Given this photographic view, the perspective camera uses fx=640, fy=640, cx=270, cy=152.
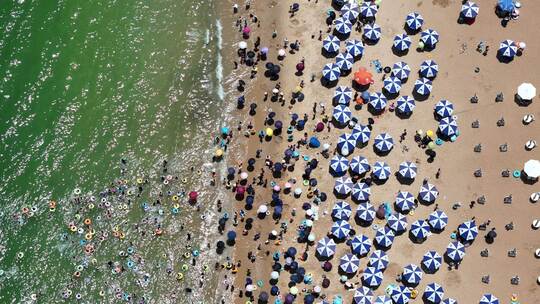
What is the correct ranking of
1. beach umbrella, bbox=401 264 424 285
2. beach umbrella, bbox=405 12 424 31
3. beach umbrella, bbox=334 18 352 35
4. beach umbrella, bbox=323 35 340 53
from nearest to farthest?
beach umbrella, bbox=401 264 424 285
beach umbrella, bbox=323 35 340 53
beach umbrella, bbox=405 12 424 31
beach umbrella, bbox=334 18 352 35

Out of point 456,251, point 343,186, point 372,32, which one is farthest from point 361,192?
point 372,32

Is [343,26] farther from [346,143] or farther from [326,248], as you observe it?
[326,248]

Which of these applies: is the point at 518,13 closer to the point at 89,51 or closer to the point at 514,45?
the point at 514,45

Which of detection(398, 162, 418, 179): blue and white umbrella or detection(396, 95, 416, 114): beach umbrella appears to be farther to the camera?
detection(396, 95, 416, 114): beach umbrella

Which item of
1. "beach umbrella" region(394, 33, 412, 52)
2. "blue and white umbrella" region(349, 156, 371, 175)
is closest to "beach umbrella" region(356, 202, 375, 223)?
"blue and white umbrella" region(349, 156, 371, 175)

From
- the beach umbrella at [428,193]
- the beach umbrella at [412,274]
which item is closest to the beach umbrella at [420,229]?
the beach umbrella at [428,193]

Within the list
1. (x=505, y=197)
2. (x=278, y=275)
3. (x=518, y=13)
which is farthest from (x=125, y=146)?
(x=518, y=13)

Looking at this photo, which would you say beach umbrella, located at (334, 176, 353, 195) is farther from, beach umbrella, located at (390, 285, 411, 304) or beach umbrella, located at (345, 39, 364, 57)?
beach umbrella, located at (345, 39, 364, 57)
